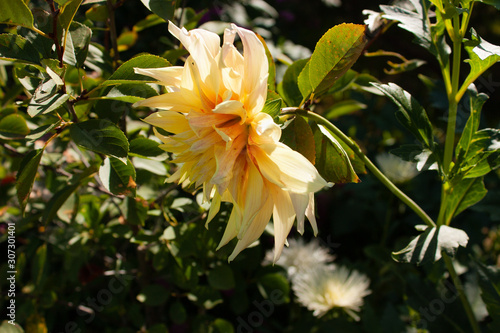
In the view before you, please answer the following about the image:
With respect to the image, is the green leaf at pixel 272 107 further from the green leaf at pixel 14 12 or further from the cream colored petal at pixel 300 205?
the green leaf at pixel 14 12

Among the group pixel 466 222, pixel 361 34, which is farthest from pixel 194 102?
pixel 466 222

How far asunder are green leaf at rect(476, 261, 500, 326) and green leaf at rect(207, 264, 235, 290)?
0.56 metres

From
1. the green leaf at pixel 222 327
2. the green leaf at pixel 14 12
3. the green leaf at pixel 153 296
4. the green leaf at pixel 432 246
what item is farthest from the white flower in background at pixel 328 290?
the green leaf at pixel 14 12

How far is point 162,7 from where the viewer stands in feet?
2.31

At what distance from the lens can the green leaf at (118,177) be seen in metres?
0.67

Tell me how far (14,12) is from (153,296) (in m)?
0.71

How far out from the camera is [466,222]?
4.53ft

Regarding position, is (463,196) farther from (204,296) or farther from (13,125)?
(13,125)

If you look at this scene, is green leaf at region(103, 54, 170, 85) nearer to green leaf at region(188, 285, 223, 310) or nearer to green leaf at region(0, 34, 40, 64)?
green leaf at region(0, 34, 40, 64)

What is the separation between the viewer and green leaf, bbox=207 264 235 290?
967 millimetres

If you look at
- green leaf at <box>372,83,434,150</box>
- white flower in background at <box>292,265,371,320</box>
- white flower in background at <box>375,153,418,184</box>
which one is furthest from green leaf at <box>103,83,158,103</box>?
white flower in background at <box>375,153,418,184</box>

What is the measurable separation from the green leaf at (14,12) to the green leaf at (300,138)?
1.28 ft

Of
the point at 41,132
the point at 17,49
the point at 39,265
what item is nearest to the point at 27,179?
the point at 41,132

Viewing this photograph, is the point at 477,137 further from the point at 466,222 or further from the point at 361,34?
the point at 466,222
